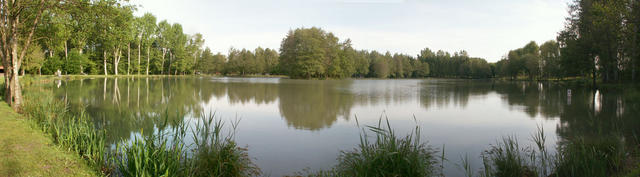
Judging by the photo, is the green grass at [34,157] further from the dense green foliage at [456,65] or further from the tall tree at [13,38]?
the dense green foliage at [456,65]

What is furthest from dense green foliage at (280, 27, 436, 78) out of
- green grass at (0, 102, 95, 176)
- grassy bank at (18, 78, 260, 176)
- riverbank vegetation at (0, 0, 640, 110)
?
grassy bank at (18, 78, 260, 176)

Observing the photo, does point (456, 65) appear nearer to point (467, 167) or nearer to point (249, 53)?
point (249, 53)

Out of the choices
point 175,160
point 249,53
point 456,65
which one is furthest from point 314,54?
point 456,65

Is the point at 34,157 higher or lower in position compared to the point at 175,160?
lower

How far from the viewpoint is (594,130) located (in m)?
9.05

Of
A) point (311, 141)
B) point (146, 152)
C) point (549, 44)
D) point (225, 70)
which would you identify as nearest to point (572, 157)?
point (311, 141)

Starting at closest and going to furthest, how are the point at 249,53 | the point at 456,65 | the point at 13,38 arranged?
the point at 13,38
the point at 249,53
the point at 456,65

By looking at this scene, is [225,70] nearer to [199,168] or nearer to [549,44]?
[549,44]

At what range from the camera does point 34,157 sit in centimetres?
489

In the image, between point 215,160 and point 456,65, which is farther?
point 456,65

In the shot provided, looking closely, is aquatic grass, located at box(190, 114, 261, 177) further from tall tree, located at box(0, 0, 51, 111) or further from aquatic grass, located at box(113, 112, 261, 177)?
tall tree, located at box(0, 0, 51, 111)

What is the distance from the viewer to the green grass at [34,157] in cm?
436

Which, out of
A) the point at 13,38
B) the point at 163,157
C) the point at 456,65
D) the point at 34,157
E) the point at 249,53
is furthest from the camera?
the point at 456,65

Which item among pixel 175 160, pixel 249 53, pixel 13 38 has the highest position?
pixel 249 53
